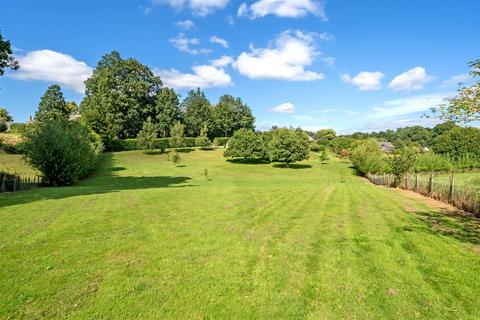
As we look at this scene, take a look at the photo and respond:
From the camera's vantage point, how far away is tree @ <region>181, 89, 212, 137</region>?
261 ft

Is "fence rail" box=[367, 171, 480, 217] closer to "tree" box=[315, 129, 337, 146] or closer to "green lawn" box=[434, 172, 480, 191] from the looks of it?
"green lawn" box=[434, 172, 480, 191]

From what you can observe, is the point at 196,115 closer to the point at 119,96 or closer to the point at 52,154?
the point at 119,96

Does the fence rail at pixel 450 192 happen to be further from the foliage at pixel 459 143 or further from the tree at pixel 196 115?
the tree at pixel 196 115

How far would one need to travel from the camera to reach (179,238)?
8.20 m

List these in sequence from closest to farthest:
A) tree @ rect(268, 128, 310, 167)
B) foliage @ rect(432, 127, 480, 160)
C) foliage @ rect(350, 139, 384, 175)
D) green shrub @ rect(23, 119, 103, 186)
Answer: green shrub @ rect(23, 119, 103, 186), foliage @ rect(350, 139, 384, 175), tree @ rect(268, 128, 310, 167), foliage @ rect(432, 127, 480, 160)

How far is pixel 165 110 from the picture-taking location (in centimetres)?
6500

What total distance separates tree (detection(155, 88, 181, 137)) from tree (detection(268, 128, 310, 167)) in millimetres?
26142

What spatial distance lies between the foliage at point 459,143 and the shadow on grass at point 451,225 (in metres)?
52.9

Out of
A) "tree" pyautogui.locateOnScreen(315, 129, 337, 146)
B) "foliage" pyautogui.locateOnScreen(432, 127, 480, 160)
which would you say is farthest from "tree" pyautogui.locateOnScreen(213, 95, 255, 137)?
"foliage" pyautogui.locateOnScreen(432, 127, 480, 160)

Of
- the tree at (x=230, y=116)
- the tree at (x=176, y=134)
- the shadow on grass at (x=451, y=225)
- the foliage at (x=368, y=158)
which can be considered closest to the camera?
the shadow on grass at (x=451, y=225)

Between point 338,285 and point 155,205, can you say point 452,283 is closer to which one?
→ point 338,285

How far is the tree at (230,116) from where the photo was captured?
276 feet

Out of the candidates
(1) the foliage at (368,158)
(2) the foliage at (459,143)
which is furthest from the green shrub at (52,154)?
(2) the foliage at (459,143)

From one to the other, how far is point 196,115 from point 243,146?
31.5 metres
